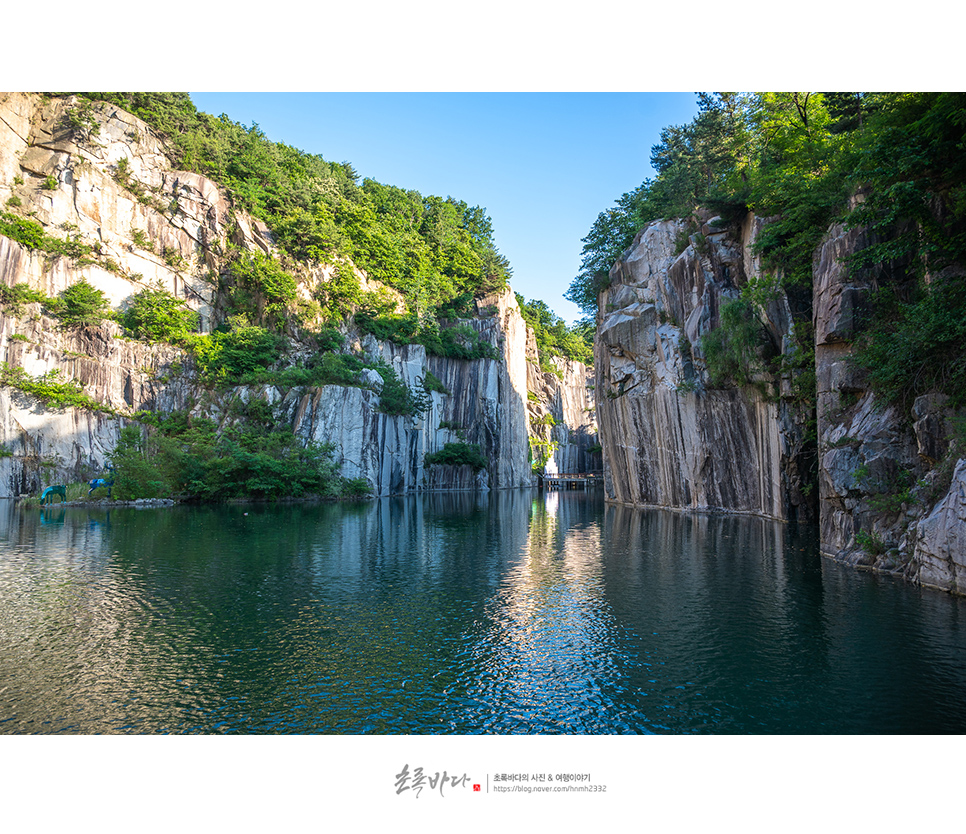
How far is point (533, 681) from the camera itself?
7.30 meters

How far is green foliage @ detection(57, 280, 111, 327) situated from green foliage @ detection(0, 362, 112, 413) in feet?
10.4

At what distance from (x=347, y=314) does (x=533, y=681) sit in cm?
4049

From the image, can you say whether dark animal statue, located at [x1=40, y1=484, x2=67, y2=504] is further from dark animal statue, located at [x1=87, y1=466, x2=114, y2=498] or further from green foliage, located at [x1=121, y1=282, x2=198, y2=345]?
green foliage, located at [x1=121, y1=282, x2=198, y2=345]

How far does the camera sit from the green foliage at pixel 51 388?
31844mm

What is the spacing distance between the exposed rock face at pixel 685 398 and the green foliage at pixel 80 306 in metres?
30.5

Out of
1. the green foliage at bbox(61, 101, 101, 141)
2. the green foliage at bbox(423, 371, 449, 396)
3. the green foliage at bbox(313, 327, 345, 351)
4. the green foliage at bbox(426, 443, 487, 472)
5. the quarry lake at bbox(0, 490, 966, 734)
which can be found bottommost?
the quarry lake at bbox(0, 490, 966, 734)

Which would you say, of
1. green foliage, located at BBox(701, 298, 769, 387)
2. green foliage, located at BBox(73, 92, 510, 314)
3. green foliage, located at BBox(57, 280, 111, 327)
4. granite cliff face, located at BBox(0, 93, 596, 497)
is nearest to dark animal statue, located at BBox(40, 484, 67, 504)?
granite cliff face, located at BBox(0, 93, 596, 497)

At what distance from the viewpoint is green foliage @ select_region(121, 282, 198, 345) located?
123ft

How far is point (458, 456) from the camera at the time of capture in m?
48.4

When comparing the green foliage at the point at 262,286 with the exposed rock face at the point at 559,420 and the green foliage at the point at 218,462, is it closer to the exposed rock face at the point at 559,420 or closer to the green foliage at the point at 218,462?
the green foliage at the point at 218,462

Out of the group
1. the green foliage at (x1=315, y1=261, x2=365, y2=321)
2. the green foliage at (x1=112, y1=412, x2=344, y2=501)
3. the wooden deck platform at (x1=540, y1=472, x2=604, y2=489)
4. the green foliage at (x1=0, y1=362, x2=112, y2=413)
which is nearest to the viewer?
the green foliage at (x1=112, y1=412, x2=344, y2=501)

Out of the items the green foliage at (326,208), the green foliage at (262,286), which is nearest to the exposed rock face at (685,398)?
the green foliage at (326,208)


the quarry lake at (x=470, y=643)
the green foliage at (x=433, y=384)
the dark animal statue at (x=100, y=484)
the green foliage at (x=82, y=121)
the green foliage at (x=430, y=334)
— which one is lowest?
the quarry lake at (x=470, y=643)
